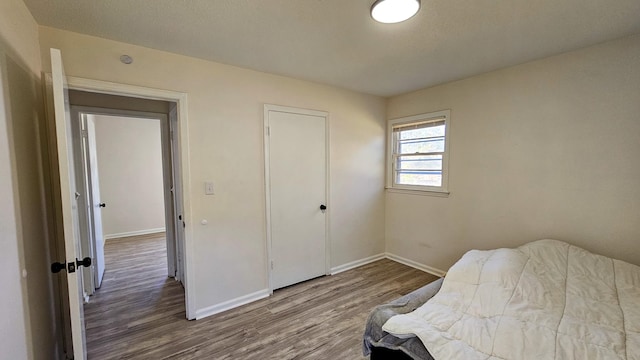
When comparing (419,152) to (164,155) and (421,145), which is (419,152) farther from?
(164,155)

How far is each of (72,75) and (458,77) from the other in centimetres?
370

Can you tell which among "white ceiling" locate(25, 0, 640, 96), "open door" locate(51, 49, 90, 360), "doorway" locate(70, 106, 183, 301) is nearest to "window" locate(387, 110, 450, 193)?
"white ceiling" locate(25, 0, 640, 96)

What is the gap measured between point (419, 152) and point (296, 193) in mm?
1851

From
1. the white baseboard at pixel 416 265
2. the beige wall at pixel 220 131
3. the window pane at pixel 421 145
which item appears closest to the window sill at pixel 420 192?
the window pane at pixel 421 145

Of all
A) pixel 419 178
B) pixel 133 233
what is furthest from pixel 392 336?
pixel 133 233

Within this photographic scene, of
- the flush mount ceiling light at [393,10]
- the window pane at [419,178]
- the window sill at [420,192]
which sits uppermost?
the flush mount ceiling light at [393,10]

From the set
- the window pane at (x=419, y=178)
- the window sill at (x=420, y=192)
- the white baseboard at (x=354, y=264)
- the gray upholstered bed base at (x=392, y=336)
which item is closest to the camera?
the gray upholstered bed base at (x=392, y=336)

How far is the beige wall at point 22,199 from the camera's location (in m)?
1.21

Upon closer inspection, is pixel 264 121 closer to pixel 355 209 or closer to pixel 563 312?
pixel 355 209

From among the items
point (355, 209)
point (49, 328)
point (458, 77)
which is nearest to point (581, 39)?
point (458, 77)

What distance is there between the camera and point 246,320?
2525 millimetres

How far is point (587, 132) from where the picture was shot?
2.31 metres

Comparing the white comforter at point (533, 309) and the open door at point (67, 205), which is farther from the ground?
the open door at point (67, 205)

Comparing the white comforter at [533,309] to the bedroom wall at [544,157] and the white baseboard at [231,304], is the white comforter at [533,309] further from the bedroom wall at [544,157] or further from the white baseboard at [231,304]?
the white baseboard at [231,304]
